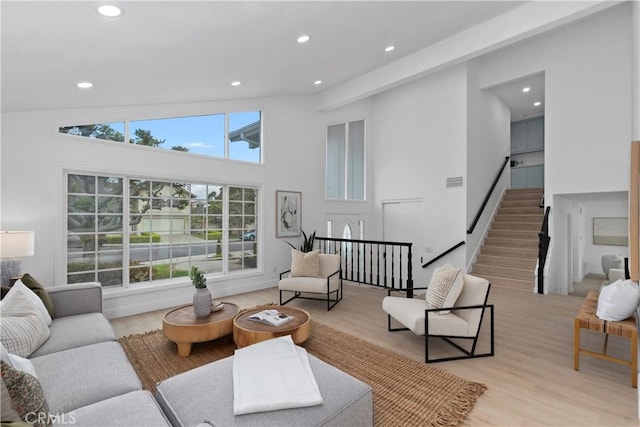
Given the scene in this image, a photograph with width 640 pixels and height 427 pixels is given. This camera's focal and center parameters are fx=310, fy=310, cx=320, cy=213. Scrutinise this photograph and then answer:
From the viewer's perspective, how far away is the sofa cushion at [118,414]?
1.37 metres

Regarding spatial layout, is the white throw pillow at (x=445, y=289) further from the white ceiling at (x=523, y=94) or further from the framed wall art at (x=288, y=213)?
the white ceiling at (x=523, y=94)

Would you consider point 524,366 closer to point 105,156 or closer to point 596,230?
point 105,156

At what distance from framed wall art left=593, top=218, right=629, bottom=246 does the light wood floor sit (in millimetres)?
3605

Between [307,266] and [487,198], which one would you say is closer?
[307,266]

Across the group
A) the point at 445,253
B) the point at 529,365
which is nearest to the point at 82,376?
the point at 529,365

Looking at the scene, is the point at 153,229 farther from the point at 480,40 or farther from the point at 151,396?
the point at 480,40

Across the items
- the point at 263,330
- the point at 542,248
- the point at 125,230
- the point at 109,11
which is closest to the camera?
the point at 109,11

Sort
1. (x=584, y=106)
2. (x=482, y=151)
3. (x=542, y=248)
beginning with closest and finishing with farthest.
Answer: (x=584, y=106) → (x=542, y=248) → (x=482, y=151)

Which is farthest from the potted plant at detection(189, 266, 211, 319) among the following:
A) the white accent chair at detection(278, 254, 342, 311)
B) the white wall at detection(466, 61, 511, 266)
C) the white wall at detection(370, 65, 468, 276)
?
the white wall at detection(466, 61, 511, 266)

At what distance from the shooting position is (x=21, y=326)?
2094 mm

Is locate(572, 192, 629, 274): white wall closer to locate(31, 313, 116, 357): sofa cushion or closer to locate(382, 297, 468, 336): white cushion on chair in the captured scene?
locate(382, 297, 468, 336): white cushion on chair

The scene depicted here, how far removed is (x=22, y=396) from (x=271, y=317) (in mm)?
2080

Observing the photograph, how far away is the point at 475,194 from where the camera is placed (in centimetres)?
653

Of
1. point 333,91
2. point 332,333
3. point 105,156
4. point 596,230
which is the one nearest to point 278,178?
point 333,91
